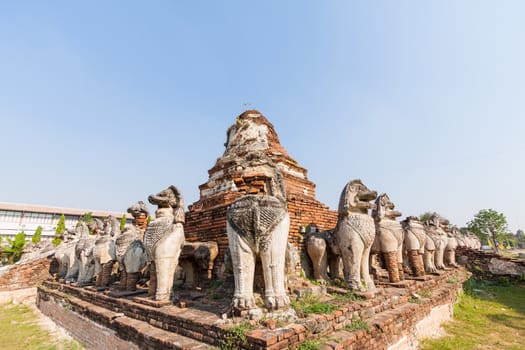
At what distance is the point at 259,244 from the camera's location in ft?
13.2

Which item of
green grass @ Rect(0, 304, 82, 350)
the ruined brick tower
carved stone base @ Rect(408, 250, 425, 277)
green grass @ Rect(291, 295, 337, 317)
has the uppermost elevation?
the ruined brick tower

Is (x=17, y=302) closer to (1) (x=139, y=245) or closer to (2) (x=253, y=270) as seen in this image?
(1) (x=139, y=245)

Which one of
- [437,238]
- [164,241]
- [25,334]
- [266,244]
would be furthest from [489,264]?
[25,334]

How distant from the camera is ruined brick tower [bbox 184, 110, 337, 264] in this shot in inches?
226

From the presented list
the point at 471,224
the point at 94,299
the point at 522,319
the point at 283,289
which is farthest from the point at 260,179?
the point at 471,224

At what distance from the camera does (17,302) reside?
1140 centimetres

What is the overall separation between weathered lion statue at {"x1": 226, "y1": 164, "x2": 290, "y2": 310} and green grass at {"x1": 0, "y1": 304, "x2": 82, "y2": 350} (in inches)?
205

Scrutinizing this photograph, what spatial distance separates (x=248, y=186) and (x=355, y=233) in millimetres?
2280

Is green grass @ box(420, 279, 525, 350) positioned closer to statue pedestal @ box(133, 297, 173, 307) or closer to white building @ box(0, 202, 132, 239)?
statue pedestal @ box(133, 297, 173, 307)

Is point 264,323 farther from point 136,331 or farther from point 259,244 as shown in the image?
point 136,331

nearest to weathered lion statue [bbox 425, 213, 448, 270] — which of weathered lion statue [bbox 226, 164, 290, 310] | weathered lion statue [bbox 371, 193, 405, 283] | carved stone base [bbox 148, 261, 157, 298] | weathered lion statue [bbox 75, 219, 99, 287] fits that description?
weathered lion statue [bbox 371, 193, 405, 283]

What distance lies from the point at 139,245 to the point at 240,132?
574 centimetres

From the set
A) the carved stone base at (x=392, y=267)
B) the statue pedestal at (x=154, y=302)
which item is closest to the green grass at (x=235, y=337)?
the statue pedestal at (x=154, y=302)

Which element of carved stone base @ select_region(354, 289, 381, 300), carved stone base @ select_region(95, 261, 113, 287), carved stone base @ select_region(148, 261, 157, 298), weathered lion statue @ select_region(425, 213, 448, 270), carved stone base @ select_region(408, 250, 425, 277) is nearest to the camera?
carved stone base @ select_region(354, 289, 381, 300)
